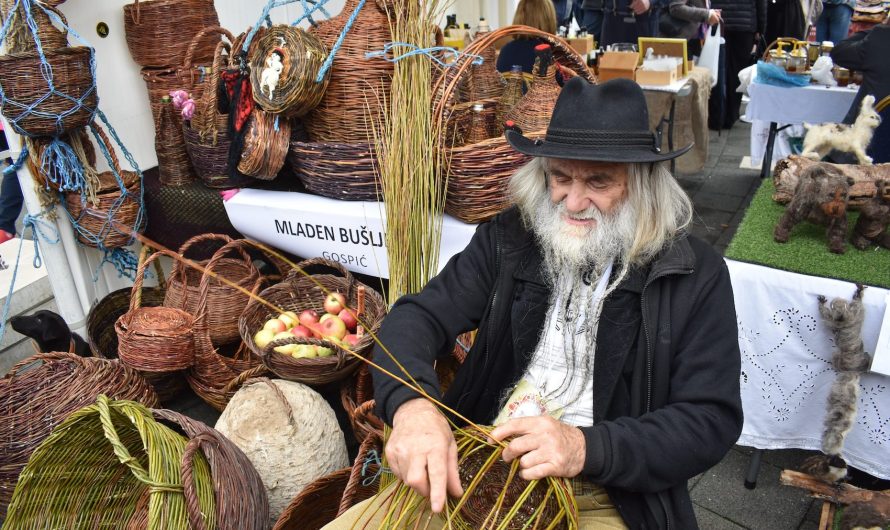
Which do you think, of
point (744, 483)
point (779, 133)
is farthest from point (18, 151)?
point (779, 133)

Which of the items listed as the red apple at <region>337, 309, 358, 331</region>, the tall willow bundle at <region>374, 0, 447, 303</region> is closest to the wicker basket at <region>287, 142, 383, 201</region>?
the tall willow bundle at <region>374, 0, 447, 303</region>

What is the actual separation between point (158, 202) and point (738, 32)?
243 inches

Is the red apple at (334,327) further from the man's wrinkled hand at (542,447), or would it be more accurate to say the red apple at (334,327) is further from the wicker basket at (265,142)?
the man's wrinkled hand at (542,447)

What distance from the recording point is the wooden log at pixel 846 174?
2.15m

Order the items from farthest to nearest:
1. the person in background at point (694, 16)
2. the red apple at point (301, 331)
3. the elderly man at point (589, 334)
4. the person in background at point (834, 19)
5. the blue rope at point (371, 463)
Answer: the person in background at point (834, 19) < the person in background at point (694, 16) < the red apple at point (301, 331) < the blue rope at point (371, 463) < the elderly man at point (589, 334)

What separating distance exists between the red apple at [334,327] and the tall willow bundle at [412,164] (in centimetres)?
35

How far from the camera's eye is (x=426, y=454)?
123 cm

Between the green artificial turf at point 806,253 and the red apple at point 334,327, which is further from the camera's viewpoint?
the red apple at point 334,327

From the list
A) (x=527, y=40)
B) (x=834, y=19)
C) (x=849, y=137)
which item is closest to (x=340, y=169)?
(x=849, y=137)

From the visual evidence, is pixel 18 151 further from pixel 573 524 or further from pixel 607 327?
pixel 573 524

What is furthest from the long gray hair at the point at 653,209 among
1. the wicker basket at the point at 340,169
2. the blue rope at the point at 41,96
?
the blue rope at the point at 41,96

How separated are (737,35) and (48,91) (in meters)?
6.56

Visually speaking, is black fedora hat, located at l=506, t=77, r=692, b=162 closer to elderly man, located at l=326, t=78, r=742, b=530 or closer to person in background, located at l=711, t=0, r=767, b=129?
elderly man, located at l=326, t=78, r=742, b=530

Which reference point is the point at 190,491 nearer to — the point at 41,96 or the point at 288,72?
the point at 288,72
